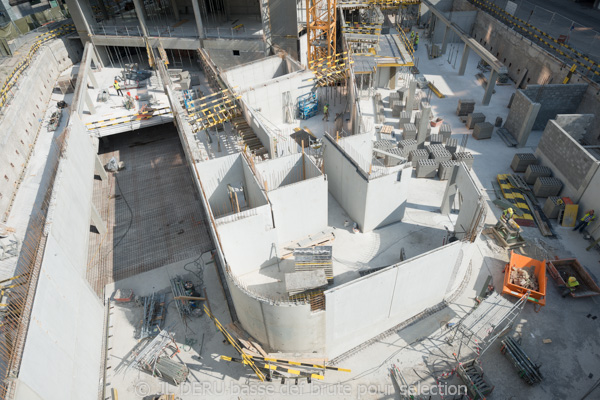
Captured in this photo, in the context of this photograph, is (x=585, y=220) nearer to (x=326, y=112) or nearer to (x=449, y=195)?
(x=449, y=195)

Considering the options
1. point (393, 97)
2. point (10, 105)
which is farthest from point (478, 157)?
point (10, 105)

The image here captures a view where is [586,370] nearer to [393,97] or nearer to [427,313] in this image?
[427,313]

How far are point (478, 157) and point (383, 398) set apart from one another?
1563 cm

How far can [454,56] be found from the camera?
35.2 m

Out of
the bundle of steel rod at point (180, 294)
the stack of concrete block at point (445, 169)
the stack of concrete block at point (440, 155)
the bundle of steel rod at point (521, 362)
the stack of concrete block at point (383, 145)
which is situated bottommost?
the bundle of steel rod at point (521, 362)

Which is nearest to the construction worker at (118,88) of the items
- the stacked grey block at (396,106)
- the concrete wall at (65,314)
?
the concrete wall at (65,314)

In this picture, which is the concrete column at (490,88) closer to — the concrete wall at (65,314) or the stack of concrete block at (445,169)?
the stack of concrete block at (445,169)

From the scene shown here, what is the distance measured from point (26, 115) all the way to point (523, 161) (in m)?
29.7

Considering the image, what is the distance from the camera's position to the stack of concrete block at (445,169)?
19.4 meters

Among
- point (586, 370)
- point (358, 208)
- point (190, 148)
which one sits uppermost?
point (190, 148)

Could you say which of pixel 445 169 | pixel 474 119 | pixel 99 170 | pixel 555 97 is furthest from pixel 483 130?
pixel 99 170

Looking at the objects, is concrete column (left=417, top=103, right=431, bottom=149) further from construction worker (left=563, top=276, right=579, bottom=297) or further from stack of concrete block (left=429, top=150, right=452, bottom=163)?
construction worker (left=563, top=276, right=579, bottom=297)

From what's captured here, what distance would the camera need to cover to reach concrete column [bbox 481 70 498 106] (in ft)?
83.7

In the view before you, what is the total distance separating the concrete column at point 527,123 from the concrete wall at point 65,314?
955 inches
